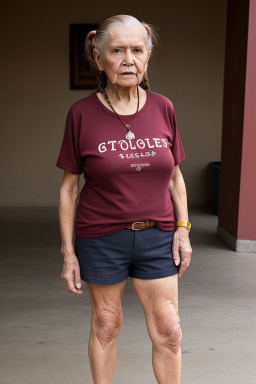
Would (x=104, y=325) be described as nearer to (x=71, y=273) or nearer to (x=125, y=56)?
(x=71, y=273)

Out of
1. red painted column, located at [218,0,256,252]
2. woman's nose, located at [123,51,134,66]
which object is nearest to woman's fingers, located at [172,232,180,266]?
woman's nose, located at [123,51,134,66]

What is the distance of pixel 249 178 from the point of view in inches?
223

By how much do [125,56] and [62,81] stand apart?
6.60 meters

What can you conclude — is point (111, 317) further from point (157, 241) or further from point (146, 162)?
point (146, 162)

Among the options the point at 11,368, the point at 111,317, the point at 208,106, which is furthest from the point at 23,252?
the point at 208,106

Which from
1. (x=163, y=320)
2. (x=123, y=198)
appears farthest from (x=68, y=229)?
(x=163, y=320)

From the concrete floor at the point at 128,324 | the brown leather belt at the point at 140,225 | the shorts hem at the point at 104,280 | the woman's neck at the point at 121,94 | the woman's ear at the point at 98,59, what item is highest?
the woman's ear at the point at 98,59

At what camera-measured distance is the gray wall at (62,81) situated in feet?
27.6

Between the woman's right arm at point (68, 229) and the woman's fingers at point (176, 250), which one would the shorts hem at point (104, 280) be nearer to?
the woman's right arm at point (68, 229)

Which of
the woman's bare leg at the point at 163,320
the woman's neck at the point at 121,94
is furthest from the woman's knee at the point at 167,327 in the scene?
the woman's neck at the point at 121,94

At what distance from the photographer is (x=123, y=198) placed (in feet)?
7.11

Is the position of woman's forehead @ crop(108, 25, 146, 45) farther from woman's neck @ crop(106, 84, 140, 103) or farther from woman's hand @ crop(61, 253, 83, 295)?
woman's hand @ crop(61, 253, 83, 295)

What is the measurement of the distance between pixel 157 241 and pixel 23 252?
12.0ft

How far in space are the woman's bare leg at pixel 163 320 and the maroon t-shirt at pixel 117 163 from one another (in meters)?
0.23
